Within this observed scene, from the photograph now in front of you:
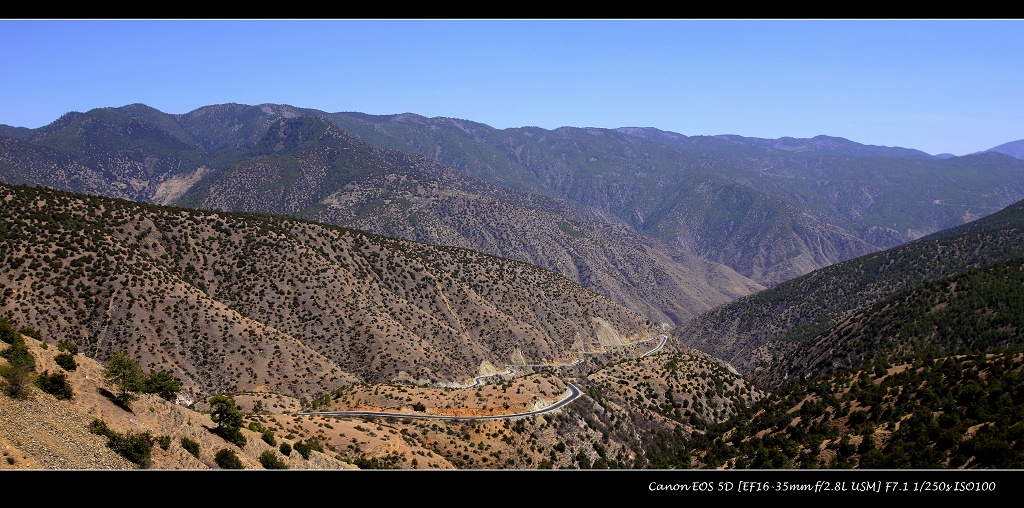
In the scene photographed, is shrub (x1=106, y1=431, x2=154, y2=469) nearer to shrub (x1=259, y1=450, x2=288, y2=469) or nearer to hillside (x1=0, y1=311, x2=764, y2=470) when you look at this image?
hillside (x1=0, y1=311, x2=764, y2=470)

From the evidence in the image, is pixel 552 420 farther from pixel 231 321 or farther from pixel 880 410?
pixel 231 321

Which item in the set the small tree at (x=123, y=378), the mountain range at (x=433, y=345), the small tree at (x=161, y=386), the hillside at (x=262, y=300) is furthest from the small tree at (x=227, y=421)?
the hillside at (x=262, y=300)

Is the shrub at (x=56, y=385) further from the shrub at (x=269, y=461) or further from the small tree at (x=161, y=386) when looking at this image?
the shrub at (x=269, y=461)

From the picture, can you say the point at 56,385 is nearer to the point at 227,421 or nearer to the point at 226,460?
the point at 226,460

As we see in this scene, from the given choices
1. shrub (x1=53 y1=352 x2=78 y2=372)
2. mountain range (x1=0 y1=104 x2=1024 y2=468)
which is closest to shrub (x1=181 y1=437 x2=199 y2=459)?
mountain range (x1=0 y1=104 x2=1024 y2=468)
